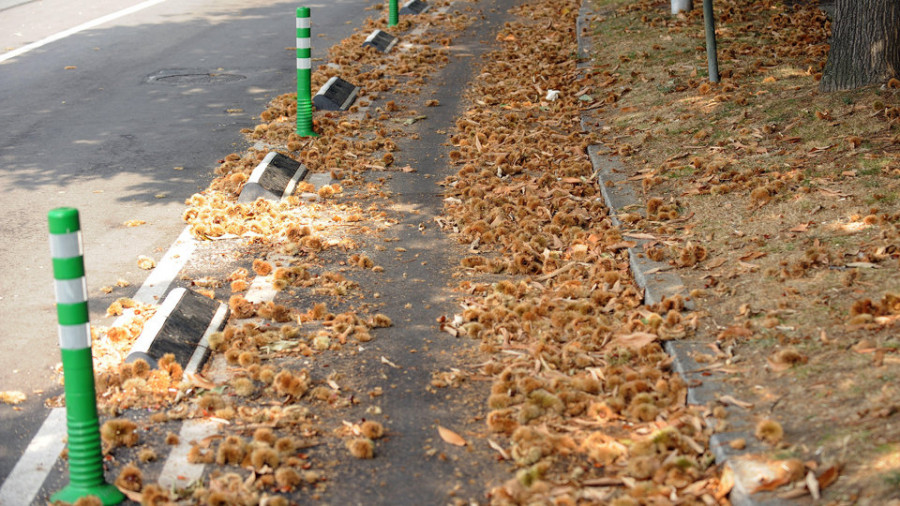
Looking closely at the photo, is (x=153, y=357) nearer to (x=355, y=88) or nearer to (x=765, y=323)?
(x=765, y=323)

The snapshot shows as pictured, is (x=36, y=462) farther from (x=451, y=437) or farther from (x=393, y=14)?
(x=393, y=14)

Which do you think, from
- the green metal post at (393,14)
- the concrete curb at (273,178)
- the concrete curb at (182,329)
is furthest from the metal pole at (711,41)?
the green metal post at (393,14)

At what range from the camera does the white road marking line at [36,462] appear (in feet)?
12.6

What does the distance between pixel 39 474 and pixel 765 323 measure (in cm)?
364

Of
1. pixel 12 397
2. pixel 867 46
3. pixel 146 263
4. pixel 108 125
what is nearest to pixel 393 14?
pixel 108 125

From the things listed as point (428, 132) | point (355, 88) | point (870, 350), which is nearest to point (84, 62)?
point (355, 88)

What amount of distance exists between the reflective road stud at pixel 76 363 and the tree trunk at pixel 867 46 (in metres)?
7.38

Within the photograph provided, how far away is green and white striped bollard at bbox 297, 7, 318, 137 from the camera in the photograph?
9.07 metres

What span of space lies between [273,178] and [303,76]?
5.97 feet

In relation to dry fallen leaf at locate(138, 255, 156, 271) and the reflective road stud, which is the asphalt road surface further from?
the reflective road stud

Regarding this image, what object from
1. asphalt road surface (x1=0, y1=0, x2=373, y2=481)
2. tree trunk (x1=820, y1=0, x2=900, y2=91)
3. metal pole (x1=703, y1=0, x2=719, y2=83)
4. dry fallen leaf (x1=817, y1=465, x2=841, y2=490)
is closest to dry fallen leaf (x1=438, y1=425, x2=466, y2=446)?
dry fallen leaf (x1=817, y1=465, x2=841, y2=490)

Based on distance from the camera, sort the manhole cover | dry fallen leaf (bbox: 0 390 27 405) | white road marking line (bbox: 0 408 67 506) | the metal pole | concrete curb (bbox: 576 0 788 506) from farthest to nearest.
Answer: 1. the manhole cover
2. the metal pole
3. dry fallen leaf (bbox: 0 390 27 405)
4. white road marking line (bbox: 0 408 67 506)
5. concrete curb (bbox: 576 0 788 506)

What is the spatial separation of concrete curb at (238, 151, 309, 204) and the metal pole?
4.53m

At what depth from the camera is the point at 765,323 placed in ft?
16.0
